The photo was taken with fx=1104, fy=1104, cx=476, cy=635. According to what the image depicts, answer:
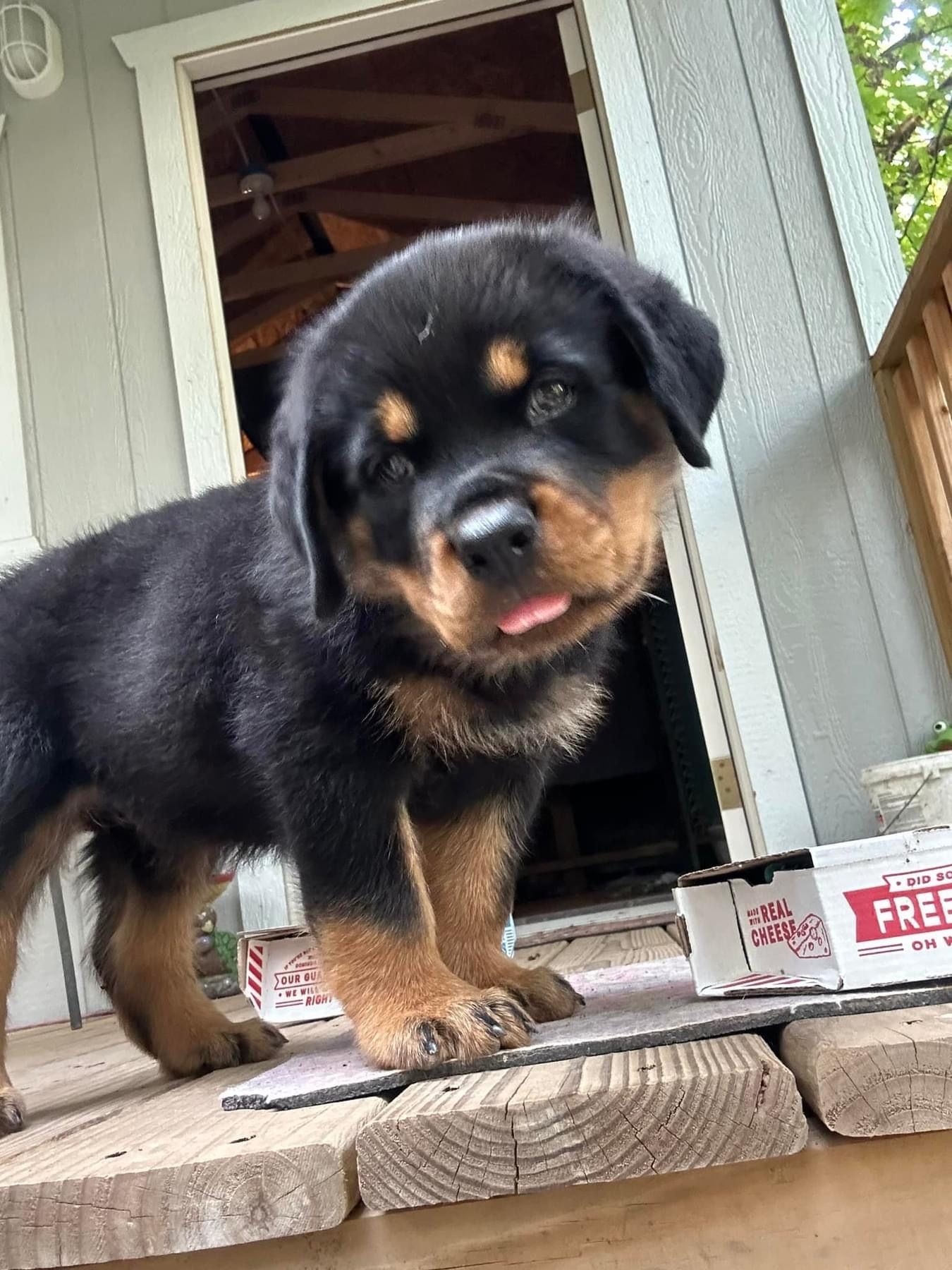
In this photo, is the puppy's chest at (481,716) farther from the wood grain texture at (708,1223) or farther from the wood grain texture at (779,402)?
the wood grain texture at (779,402)

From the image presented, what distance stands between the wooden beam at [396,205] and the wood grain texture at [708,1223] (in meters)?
7.09

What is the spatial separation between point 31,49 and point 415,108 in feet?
8.34

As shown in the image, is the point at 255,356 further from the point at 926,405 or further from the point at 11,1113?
the point at 11,1113

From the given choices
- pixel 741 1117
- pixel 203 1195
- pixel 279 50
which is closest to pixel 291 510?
pixel 203 1195

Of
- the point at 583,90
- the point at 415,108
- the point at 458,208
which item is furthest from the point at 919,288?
the point at 458,208

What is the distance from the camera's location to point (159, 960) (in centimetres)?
222

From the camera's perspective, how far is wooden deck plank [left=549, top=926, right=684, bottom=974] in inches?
109

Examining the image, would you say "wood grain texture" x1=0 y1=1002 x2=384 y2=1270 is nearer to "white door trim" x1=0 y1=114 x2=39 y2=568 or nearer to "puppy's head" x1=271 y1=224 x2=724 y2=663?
"puppy's head" x1=271 y1=224 x2=724 y2=663

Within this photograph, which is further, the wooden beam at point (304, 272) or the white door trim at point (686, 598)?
the wooden beam at point (304, 272)

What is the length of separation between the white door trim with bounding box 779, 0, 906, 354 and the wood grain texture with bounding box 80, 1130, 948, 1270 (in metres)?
3.07

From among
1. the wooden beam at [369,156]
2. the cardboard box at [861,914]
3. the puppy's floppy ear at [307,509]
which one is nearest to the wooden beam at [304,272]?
the wooden beam at [369,156]

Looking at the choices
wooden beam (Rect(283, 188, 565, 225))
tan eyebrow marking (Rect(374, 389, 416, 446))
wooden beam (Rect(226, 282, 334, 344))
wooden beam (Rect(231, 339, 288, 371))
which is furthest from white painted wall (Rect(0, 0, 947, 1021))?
wooden beam (Rect(231, 339, 288, 371))

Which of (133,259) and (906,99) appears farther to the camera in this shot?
(133,259)

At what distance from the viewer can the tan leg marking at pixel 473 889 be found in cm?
195
